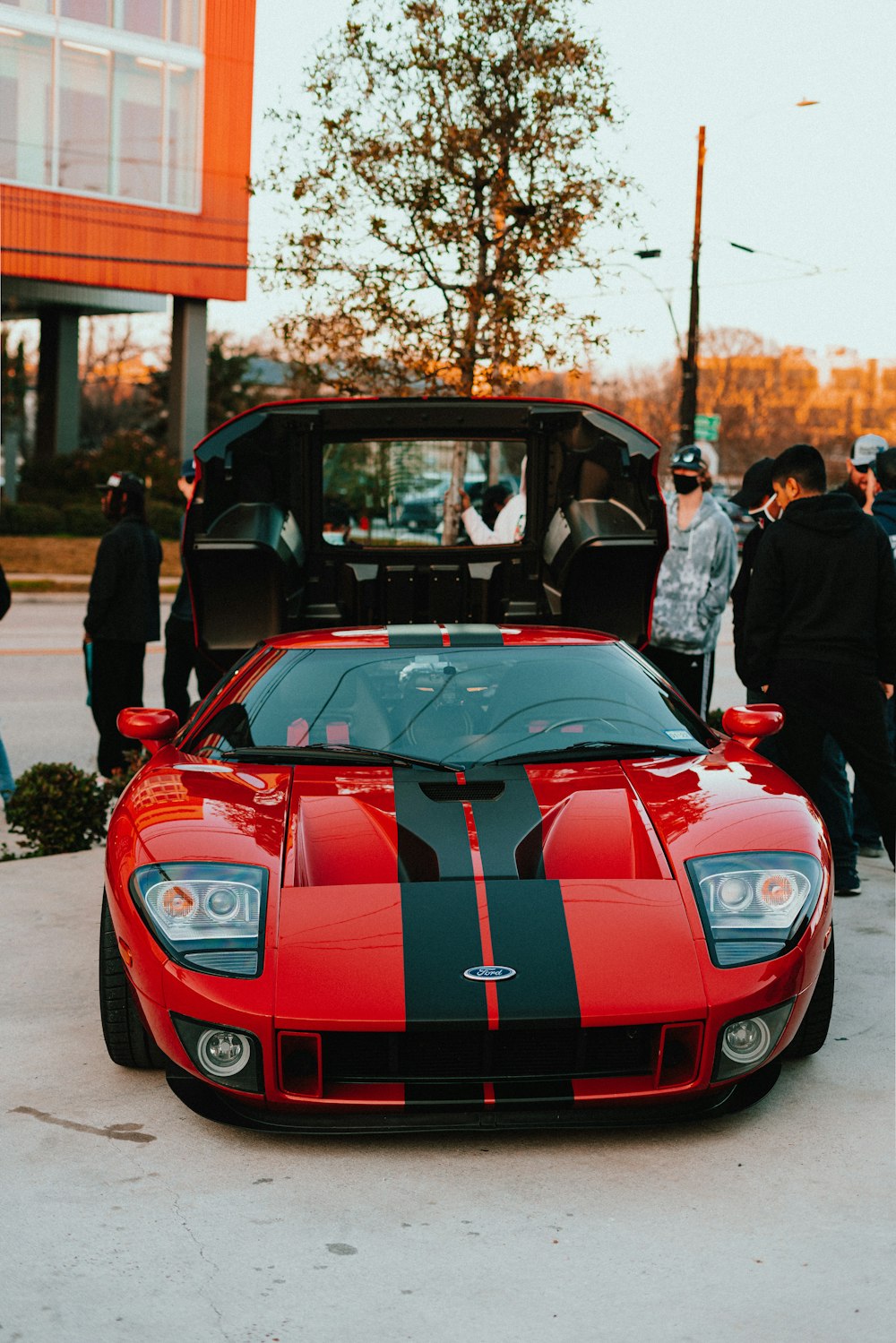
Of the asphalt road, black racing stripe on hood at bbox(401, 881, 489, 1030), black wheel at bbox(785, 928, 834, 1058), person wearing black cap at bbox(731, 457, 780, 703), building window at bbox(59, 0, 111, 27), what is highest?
building window at bbox(59, 0, 111, 27)

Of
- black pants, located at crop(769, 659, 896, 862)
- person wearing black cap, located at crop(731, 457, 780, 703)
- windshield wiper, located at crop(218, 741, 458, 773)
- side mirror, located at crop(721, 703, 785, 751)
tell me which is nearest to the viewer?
windshield wiper, located at crop(218, 741, 458, 773)

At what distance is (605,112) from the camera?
51.4 feet

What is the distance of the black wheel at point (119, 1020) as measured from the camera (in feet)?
13.4

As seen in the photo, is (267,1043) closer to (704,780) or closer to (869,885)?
(704,780)

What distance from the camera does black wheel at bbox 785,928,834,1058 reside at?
4.18m

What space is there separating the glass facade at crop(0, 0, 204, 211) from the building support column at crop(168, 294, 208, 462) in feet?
8.96

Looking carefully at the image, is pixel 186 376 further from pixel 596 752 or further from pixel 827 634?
pixel 596 752

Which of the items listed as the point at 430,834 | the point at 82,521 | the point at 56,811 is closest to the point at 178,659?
the point at 56,811

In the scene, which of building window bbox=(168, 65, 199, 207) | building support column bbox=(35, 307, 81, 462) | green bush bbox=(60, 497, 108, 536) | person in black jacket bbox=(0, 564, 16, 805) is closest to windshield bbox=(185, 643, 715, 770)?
person in black jacket bbox=(0, 564, 16, 805)

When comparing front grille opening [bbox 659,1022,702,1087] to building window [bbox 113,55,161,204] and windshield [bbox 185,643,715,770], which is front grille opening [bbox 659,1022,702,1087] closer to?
windshield [bbox 185,643,715,770]

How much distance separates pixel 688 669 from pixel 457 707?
332 centimetres

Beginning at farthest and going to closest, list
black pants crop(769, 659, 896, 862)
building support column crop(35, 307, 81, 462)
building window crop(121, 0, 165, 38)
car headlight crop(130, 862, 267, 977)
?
1. building support column crop(35, 307, 81, 462)
2. building window crop(121, 0, 165, 38)
3. black pants crop(769, 659, 896, 862)
4. car headlight crop(130, 862, 267, 977)

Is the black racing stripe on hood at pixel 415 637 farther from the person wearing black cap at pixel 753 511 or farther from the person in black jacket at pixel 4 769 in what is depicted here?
the person in black jacket at pixel 4 769

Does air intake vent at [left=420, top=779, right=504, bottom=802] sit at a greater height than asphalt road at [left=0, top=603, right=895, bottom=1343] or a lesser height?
greater
